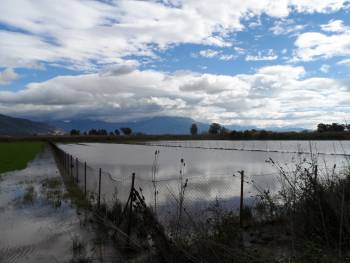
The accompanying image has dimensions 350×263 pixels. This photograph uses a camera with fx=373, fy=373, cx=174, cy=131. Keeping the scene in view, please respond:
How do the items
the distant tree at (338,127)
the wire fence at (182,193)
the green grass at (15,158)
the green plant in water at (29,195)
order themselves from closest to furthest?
the distant tree at (338,127) < the wire fence at (182,193) < the green plant in water at (29,195) < the green grass at (15,158)

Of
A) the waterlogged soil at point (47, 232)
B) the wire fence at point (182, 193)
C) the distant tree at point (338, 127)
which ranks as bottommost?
the waterlogged soil at point (47, 232)

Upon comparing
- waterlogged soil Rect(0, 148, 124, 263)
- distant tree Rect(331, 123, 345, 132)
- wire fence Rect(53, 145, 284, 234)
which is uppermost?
distant tree Rect(331, 123, 345, 132)

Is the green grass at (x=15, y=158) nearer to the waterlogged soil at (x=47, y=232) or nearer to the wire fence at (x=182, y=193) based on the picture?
the wire fence at (x=182, y=193)

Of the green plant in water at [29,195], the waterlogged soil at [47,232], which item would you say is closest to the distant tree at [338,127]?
the waterlogged soil at [47,232]

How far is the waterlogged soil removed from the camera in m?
8.16

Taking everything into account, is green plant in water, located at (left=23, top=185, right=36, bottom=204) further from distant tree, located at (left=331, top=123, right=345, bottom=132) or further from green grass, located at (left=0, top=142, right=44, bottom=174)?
green grass, located at (left=0, top=142, right=44, bottom=174)

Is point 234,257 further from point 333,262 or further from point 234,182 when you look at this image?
point 234,182

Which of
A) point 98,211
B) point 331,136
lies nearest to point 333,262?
point 98,211

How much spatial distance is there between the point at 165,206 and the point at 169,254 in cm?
662

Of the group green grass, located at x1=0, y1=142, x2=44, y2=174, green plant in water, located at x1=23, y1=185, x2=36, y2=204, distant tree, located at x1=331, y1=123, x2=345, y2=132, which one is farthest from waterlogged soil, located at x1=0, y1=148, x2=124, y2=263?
green grass, located at x1=0, y1=142, x2=44, y2=174

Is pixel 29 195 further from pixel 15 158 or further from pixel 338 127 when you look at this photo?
pixel 15 158

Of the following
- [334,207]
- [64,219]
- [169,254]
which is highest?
[334,207]

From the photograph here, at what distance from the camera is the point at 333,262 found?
523cm

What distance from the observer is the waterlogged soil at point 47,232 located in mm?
8156
